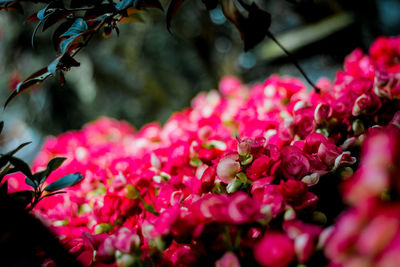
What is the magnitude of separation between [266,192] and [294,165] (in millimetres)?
81

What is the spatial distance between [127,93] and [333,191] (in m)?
2.24

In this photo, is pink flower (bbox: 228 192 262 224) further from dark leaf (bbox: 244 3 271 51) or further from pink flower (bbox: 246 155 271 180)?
dark leaf (bbox: 244 3 271 51)

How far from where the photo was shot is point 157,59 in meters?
2.57

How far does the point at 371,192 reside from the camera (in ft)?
0.83

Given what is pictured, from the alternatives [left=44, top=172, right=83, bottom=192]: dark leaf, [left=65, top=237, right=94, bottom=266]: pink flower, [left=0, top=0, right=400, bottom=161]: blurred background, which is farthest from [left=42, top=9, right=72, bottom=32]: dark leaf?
[left=0, top=0, right=400, bottom=161]: blurred background

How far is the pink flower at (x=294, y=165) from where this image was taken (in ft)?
1.57

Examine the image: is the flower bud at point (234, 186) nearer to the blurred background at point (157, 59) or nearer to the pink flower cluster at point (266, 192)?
the pink flower cluster at point (266, 192)

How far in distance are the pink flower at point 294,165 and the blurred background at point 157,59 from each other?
194 centimetres

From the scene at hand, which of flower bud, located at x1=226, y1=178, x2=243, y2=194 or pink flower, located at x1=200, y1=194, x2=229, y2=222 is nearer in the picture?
pink flower, located at x1=200, y1=194, x2=229, y2=222

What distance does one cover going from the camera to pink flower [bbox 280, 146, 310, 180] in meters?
0.48

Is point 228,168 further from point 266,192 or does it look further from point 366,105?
point 366,105

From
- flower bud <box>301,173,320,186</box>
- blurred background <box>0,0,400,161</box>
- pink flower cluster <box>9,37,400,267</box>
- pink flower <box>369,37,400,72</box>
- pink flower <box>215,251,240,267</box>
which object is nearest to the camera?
pink flower cluster <box>9,37,400,267</box>

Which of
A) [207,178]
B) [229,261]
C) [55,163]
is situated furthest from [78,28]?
[229,261]

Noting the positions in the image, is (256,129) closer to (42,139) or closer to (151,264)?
(151,264)
